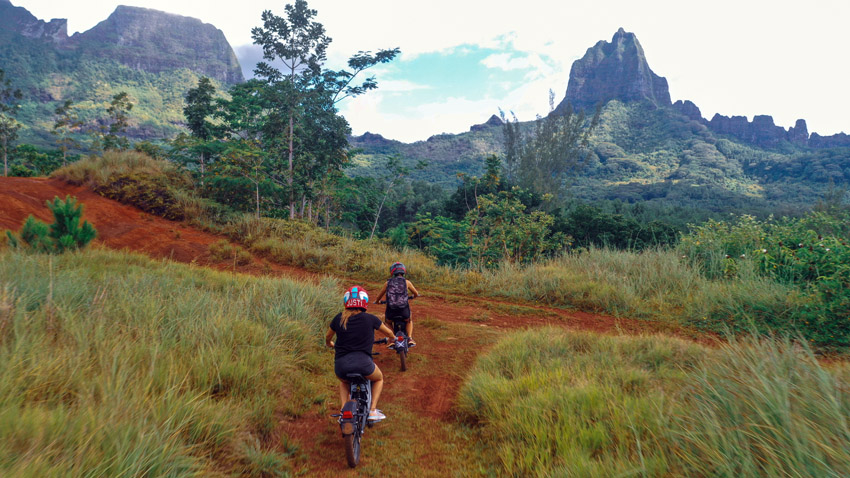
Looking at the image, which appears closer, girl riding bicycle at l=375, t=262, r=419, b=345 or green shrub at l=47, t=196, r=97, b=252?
girl riding bicycle at l=375, t=262, r=419, b=345

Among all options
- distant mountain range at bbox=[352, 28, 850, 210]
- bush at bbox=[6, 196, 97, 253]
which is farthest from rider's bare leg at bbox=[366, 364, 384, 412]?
distant mountain range at bbox=[352, 28, 850, 210]

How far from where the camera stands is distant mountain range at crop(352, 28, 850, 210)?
215 ft

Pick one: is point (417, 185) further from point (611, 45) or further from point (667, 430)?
point (611, 45)

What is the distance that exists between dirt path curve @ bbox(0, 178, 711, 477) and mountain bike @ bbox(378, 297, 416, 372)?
19 cm

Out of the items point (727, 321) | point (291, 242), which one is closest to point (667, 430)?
point (727, 321)

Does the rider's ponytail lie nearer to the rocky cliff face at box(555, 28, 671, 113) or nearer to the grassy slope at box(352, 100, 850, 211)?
the grassy slope at box(352, 100, 850, 211)

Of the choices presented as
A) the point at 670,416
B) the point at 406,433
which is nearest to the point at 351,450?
the point at 406,433

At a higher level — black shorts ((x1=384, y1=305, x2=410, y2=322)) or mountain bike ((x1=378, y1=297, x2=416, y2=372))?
black shorts ((x1=384, y1=305, x2=410, y2=322))

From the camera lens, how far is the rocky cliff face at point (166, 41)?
15600 centimetres

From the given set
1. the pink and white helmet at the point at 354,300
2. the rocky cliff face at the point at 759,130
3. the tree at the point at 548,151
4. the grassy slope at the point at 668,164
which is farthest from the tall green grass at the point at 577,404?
the rocky cliff face at the point at 759,130

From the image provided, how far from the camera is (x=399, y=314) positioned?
237 inches

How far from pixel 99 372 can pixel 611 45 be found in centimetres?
18620

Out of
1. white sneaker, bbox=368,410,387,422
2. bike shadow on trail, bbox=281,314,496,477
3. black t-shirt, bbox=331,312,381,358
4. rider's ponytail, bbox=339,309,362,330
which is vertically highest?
rider's ponytail, bbox=339,309,362,330

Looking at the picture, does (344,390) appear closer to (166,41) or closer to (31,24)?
(166,41)
